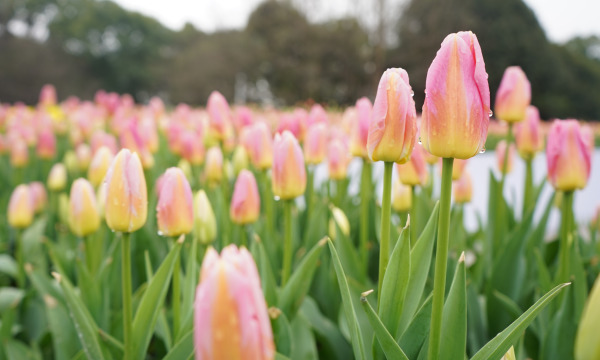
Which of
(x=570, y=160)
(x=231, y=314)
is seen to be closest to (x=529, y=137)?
(x=570, y=160)

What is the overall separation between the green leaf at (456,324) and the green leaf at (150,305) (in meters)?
0.46

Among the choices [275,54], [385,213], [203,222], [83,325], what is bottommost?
[83,325]

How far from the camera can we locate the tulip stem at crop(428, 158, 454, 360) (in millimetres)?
675

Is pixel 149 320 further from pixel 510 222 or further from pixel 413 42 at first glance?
pixel 413 42

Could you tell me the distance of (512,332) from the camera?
28.0 inches

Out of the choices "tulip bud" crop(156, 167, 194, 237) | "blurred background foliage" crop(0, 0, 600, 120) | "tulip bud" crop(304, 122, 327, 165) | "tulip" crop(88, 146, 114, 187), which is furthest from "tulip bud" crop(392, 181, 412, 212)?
"blurred background foliage" crop(0, 0, 600, 120)

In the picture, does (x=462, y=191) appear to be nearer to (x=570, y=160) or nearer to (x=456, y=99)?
(x=570, y=160)

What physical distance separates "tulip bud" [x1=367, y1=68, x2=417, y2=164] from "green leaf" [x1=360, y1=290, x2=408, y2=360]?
0.21 metres

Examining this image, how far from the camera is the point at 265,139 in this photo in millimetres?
1689

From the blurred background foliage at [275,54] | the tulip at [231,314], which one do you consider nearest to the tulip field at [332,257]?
the tulip at [231,314]

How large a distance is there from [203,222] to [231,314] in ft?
3.18

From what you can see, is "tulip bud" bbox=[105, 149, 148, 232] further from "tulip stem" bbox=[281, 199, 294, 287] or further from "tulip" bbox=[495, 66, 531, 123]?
"tulip" bbox=[495, 66, 531, 123]

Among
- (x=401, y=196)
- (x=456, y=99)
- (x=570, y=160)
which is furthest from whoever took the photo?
(x=401, y=196)

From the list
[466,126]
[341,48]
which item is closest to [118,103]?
[466,126]
